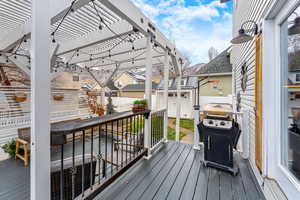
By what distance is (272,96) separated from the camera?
1.58 metres

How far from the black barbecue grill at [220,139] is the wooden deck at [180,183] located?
5.6 inches

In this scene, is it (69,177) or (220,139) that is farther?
(220,139)

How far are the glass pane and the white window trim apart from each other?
0.06 m

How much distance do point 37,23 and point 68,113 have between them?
5.28 m

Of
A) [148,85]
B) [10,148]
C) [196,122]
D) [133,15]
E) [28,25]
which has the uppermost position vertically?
[28,25]

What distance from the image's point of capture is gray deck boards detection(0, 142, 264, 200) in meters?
1.70

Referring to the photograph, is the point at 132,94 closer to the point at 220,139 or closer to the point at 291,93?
the point at 220,139

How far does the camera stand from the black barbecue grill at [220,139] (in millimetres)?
2170

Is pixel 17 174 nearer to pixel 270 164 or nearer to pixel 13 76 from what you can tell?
pixel 13 76

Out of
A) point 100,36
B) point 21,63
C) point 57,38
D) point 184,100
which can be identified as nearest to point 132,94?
point 184,100

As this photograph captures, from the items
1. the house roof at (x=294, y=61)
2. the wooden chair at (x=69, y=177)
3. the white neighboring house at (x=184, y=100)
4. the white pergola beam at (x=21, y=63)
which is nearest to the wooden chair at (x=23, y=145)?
the white pergola beam at (x=21, y=63)

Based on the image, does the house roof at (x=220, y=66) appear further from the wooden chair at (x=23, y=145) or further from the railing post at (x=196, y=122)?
the wooden chair at (x=23, y=145)

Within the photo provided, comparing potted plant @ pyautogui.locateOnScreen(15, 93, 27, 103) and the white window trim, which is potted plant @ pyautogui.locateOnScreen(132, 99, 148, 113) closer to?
the white window trim

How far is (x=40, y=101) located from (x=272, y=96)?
2.36 metres
